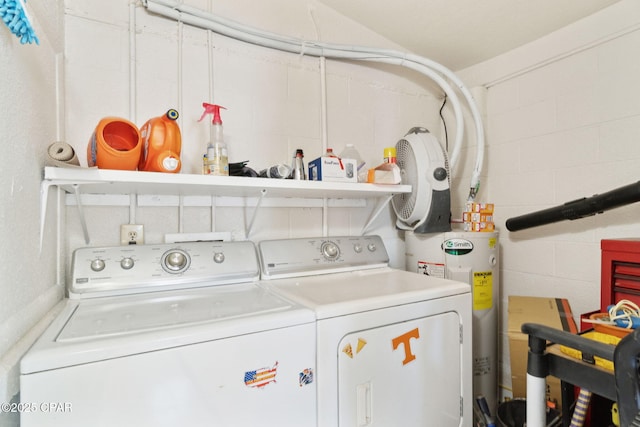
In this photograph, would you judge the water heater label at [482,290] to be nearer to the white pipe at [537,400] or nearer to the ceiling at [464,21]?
the white pipe at [537,400]

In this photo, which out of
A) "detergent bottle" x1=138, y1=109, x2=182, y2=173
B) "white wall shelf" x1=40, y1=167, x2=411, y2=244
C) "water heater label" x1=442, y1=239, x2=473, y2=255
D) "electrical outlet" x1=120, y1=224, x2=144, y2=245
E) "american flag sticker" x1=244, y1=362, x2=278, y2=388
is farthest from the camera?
"water heater label" x1=442, y1=239, x2=473, y2=255

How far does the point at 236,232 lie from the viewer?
156 cm

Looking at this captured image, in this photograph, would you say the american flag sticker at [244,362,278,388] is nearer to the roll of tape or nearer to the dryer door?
the dryer door

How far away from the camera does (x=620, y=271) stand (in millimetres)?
1209

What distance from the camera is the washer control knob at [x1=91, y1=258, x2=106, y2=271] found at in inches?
43.9

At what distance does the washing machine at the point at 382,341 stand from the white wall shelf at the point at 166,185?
298 mm

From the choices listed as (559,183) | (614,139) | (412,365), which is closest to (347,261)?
(412,365)

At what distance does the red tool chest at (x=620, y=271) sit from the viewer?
3.81 ft

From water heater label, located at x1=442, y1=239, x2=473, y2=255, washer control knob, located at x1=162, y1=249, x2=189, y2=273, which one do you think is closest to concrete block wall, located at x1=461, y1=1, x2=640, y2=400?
water heater label, located at x1=442, y1=239, x2=473, y2=255

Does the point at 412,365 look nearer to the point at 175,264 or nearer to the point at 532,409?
the point at 532,409

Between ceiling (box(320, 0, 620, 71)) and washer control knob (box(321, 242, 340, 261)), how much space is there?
4.37 feet

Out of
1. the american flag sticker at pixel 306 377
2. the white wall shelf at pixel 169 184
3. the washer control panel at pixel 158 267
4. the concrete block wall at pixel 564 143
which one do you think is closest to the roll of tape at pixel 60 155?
the white wall shelf at pixel 169 184

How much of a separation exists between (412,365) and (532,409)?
0.40 m

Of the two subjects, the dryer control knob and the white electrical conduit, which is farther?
the white electrical conduit
